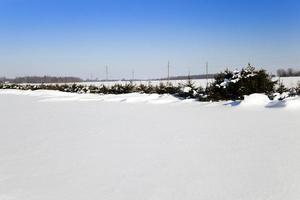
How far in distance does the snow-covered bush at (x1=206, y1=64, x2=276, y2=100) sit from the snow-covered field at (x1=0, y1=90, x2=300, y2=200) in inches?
210

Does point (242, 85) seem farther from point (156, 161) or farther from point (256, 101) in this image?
point (156, 161)

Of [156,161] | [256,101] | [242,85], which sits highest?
[242,85]

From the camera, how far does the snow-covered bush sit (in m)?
13.0

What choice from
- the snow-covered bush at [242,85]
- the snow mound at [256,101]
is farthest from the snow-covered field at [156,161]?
the snow-covered bush at [242,85]

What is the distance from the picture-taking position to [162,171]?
3861mm

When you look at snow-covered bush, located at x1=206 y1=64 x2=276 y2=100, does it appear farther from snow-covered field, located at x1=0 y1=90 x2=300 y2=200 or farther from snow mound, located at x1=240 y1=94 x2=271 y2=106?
snow-covered field, located at x1=0 y1=90 x2=300 y2=200

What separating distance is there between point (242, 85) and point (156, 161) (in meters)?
9.49

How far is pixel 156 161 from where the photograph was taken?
4328 millimetres

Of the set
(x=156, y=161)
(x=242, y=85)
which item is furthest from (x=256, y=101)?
(x=156, y=161)

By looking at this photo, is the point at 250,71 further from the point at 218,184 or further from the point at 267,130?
the point at 218,184

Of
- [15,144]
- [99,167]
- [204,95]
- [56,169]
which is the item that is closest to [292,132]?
[99,167]

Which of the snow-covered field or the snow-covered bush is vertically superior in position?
the snow-covered bush

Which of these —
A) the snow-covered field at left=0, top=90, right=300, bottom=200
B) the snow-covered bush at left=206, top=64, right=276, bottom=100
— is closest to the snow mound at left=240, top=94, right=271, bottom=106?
the snow-covered bush at left=206, top=64, right=276, bottom=100

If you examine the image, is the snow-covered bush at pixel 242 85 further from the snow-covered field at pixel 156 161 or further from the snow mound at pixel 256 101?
the snow-covered field at pixel 156 161
